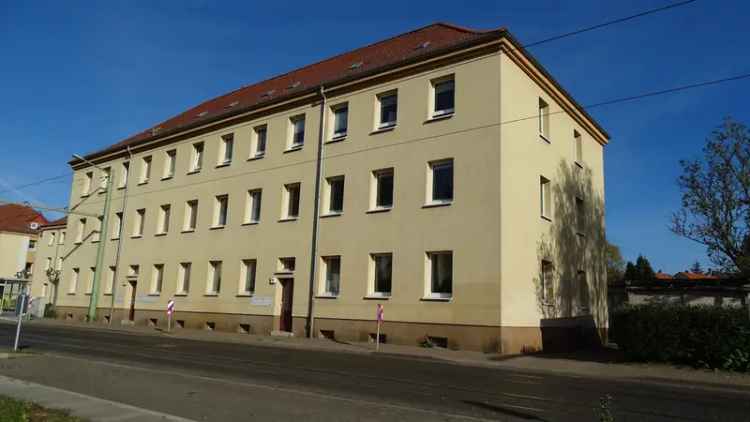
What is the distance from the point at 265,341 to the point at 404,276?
5.63 metres

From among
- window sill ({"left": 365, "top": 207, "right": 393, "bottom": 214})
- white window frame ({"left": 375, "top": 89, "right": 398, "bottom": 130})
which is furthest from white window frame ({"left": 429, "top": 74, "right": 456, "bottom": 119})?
window sill ({"left": 365, "top": 207, "right": 393, "bottom": 214})

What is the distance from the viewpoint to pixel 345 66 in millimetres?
27156

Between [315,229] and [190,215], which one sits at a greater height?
[190,215]

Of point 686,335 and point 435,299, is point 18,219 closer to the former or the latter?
point 435,299

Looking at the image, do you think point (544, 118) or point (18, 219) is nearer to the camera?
point (544, 118)

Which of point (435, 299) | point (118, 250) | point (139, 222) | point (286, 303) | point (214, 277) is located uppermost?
point (139, 222)

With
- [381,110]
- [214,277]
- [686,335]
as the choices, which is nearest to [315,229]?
[381,110]

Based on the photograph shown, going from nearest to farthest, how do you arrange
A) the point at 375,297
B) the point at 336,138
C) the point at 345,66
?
the point at 375,297, the point at 336,138, the point at 345,66

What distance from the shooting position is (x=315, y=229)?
76.3 ft

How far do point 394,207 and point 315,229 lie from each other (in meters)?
3.96

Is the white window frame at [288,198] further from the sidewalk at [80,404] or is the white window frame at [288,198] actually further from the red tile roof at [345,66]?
the sidewalk at [80,404]

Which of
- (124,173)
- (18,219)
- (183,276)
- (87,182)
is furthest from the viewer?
(18,219)

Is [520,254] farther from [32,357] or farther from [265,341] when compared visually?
[32,357]

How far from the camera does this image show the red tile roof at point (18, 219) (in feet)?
215
